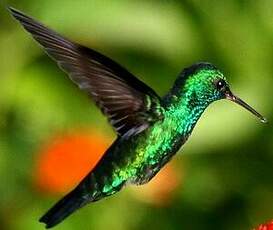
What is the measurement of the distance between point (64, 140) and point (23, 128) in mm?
229

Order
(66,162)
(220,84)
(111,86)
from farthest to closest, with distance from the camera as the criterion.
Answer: (66,162), (111,86), (220,84)

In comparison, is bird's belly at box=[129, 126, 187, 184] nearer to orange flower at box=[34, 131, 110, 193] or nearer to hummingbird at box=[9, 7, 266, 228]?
hummingbird at box=[9, 7, 266, 228]

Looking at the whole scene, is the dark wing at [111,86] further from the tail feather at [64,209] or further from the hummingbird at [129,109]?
the tail feather at [64,209]

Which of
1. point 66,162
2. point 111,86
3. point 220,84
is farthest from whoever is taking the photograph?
point 66,162

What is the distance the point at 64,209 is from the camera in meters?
1.37

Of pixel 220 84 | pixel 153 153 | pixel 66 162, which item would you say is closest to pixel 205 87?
pixel 220 84

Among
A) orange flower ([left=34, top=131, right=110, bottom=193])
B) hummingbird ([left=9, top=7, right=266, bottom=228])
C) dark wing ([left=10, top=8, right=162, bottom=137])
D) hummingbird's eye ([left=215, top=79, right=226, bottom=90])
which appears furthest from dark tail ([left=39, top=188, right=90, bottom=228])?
orange flower ([left=34, top=131, right=110, bottom=193])

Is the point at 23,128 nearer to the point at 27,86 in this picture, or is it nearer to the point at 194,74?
the point at 27,86

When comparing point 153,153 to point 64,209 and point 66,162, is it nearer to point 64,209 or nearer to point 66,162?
point 64,209

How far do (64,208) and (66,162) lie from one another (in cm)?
117

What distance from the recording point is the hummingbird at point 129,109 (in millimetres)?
1335

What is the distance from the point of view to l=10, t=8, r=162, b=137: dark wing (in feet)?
4.49

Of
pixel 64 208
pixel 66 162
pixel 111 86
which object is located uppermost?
pixel 111 86

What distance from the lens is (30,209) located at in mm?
2725
